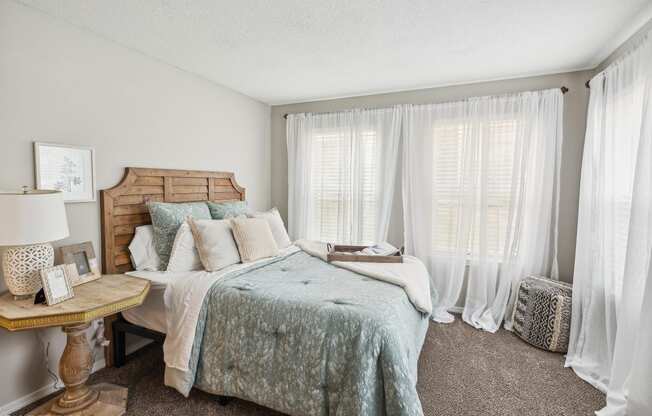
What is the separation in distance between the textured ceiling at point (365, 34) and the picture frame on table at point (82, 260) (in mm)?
1491

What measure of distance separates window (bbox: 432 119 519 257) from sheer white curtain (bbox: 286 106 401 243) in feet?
1.66

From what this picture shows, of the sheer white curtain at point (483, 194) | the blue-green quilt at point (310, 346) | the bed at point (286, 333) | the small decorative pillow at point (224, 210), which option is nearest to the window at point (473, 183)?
the sheer white curtain at point (483, 194)

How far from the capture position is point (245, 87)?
342 centimetres

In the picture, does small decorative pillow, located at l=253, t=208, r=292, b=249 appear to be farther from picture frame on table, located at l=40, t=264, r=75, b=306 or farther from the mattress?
picture frame on table, located at l=40, t=264, r=75, b=306

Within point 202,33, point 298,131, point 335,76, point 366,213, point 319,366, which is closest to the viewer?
point 319,366

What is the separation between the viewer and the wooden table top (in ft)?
4.86

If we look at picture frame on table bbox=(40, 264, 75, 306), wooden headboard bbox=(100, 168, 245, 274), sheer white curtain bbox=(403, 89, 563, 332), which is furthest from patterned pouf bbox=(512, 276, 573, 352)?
picture frame on table bbox=(40, 264, 75, 306)

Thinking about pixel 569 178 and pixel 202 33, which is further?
pixel 569 178

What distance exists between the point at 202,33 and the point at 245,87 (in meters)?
1.21

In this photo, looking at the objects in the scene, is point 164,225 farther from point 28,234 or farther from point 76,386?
point 76,386

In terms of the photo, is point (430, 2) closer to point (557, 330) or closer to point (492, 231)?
point (492, 231)

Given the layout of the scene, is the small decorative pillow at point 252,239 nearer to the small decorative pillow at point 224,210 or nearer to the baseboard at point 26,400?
the small decorative pillow at point 224,210

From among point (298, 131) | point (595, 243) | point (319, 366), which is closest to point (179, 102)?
point (298, 131)

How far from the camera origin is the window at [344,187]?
366 centimetres
